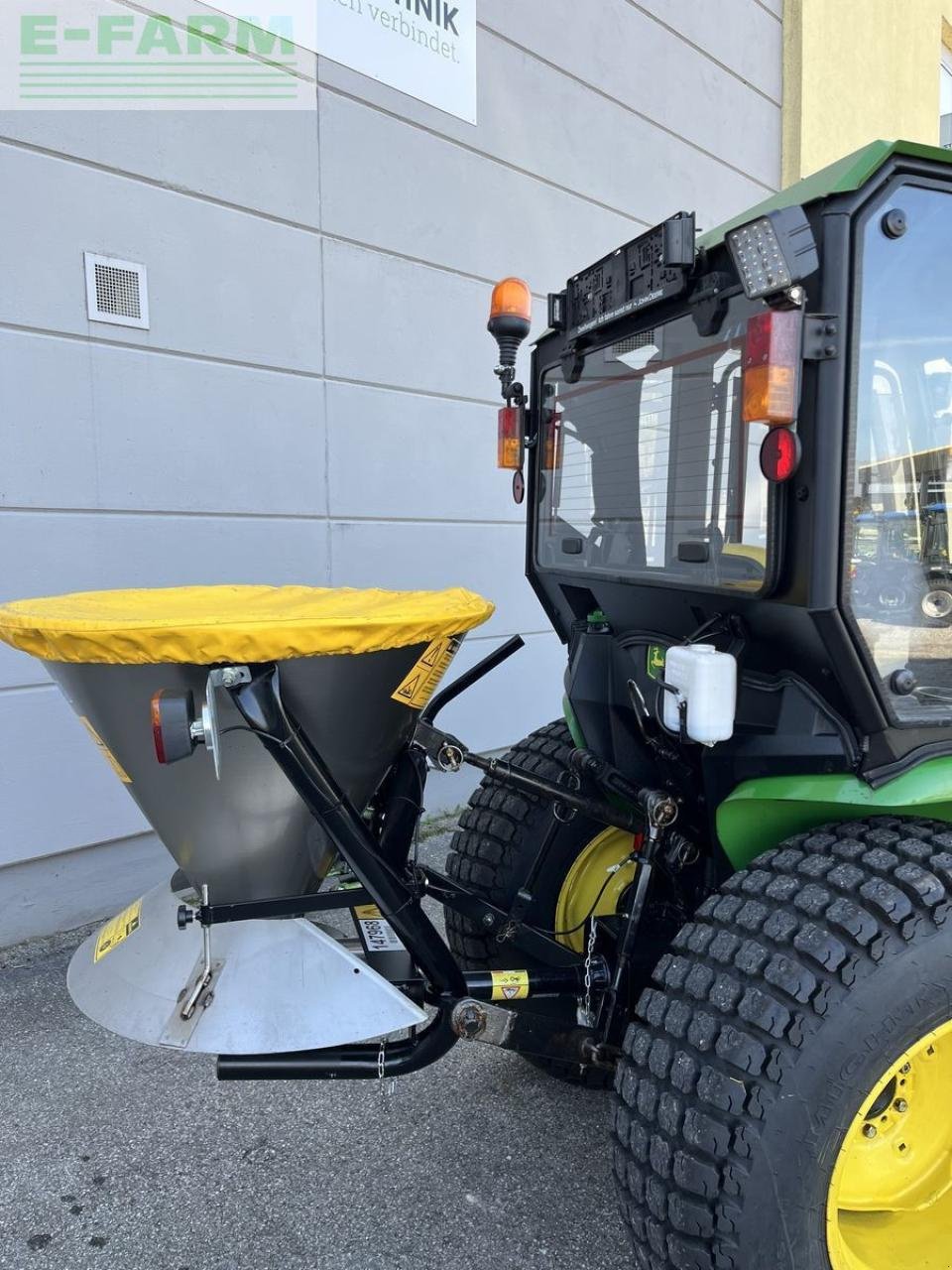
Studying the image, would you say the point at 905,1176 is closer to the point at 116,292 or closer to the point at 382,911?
the point at 382,911

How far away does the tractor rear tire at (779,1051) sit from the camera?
4.35ft

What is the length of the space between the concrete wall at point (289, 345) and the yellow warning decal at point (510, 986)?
2.02 m

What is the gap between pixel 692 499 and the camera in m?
1.83

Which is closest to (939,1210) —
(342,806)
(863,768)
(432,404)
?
(863,768)

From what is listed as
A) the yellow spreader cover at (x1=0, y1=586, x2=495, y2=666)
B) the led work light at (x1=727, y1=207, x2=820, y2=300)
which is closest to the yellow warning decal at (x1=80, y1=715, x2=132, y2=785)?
the yellow spreader cover at (x1=0, y1=586, x2=495, y2=666)

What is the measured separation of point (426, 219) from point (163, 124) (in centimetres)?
126

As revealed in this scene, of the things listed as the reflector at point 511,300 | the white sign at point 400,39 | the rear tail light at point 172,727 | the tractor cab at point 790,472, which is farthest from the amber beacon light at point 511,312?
the white sign at point 400,39

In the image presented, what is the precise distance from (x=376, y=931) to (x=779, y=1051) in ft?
3.04

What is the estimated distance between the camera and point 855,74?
6.75 meters

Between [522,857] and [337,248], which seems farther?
[337,248]

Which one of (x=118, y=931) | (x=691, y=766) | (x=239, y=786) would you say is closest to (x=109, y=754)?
(x=239, y=786)

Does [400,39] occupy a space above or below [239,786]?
above

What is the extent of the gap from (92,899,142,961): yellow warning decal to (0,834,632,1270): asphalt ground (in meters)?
0.60

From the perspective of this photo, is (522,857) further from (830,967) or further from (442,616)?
(830,967)
